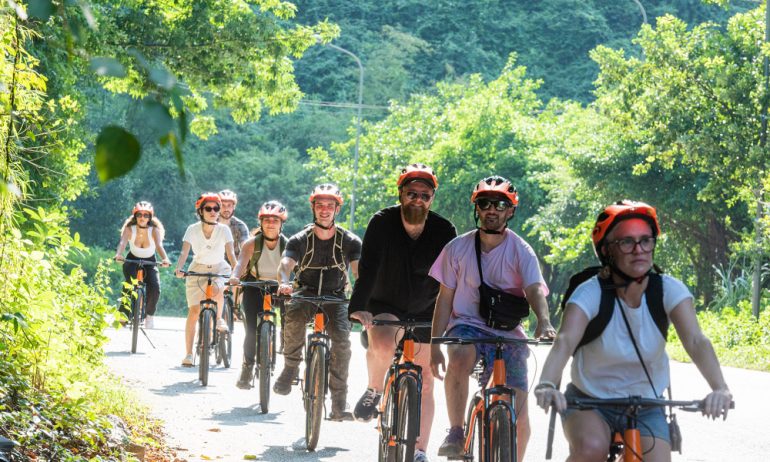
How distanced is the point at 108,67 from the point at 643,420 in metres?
3.28

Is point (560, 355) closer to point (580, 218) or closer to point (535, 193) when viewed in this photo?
point (580, 218)

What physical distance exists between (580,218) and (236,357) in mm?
25918

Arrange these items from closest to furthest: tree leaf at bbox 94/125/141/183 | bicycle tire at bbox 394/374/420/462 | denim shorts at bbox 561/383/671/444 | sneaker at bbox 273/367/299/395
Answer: tree leaf at bbox 94/125/141/183 → denim shorts at bbox 561/383/671/444 → bicycle tire at bbox 394/374/420/462 → sneaker at bbox 273/367/299/395

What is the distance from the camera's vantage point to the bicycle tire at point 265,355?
12.1 m

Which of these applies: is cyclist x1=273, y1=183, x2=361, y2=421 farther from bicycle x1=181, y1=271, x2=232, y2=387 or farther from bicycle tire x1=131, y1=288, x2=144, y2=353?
bicycle tire x1=131, y1=288, x2=144, y2=353

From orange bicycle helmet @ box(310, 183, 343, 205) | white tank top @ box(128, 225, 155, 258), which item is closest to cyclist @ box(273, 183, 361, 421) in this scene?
orange bicycle helmet @ box(310, 183, 343, 205)

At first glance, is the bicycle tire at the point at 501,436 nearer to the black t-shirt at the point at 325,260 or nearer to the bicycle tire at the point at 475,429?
the bicycle tire at the point at 475,429

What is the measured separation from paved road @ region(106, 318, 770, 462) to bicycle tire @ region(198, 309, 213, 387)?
0.13 m

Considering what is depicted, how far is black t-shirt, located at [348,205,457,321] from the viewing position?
8539 mm

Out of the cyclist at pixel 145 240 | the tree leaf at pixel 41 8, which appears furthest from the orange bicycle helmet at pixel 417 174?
the cyclist at pixel 145 240

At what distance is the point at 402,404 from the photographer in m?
7.67

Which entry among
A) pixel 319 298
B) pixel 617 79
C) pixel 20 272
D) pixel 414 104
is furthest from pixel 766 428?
pixel 414 104

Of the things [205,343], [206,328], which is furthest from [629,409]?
[206,328]

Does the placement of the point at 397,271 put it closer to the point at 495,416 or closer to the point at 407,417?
the point at 407,417
